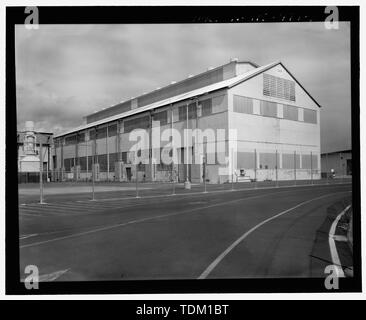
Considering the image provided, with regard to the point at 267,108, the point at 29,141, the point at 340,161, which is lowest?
the point at 340,161

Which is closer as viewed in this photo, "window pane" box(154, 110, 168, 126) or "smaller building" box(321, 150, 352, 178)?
"smaller building" box(321, 150, 352, 178)

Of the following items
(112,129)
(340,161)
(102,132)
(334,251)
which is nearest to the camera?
(340,161)

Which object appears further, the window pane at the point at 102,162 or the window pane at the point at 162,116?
the window pane at the point at 102,162

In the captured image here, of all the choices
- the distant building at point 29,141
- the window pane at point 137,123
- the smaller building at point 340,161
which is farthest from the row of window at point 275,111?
the window pane at point 137,123

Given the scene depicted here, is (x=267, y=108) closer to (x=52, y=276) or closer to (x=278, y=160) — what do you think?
(x=278, y=160)

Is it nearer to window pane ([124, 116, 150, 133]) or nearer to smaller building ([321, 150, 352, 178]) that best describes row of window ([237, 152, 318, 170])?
smaller building ([321, 150, 352, 178])

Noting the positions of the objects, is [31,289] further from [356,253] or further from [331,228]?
[331,228]

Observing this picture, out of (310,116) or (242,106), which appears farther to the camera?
(242,106)

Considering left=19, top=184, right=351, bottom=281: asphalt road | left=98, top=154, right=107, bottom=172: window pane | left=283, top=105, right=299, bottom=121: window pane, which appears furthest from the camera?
left=98, top=154, right=107, bottom=172: window pane

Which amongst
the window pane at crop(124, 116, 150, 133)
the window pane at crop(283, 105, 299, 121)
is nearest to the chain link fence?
the window pane at crop(283, 105, 299, 121)

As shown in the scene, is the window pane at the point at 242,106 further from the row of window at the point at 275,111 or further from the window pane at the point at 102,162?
the window pane at the point at 102,162

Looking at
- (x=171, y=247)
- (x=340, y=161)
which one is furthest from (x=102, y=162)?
(x=340, y=161)

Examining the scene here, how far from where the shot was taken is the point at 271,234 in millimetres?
7277

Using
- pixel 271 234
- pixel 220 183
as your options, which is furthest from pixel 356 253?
pixel 220 183
